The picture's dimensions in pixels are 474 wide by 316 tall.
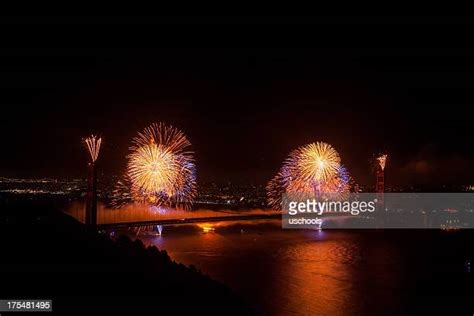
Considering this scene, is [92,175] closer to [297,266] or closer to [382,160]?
[297,266]

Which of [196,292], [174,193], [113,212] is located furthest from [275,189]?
[196,292]

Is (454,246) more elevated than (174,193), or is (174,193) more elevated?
(174,193)

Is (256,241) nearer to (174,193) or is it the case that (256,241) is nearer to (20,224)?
(174,193)

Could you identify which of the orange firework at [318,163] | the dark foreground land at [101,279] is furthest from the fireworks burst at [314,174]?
the dark foreground land at [101,279]

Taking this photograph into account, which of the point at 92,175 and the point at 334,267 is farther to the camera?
the point at 92,175

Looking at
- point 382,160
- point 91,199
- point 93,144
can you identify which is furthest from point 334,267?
point 382,160

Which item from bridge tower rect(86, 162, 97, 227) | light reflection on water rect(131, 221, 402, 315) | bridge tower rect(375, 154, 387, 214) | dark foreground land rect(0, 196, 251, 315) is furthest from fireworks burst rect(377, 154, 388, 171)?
dark foreground land rect(0, 196, 251, 315)
